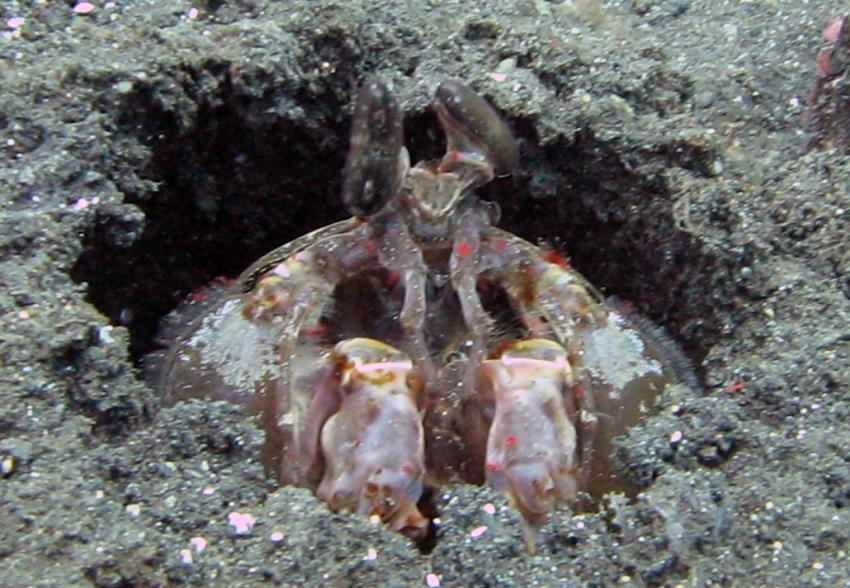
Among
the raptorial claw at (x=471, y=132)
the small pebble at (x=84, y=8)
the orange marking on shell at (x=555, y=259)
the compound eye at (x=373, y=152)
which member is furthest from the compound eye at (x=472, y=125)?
the small pebble at (x=84, y=8)

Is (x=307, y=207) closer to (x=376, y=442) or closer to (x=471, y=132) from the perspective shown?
(x=471, y=132)

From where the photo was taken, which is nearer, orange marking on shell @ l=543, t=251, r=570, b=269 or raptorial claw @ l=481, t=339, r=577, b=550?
raptorial claw @ l=481, t=339, r=577, b=550

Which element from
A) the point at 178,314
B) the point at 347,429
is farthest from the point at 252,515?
the point at 178,314

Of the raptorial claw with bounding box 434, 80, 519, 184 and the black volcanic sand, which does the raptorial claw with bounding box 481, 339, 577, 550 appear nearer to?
the black volcanic sand

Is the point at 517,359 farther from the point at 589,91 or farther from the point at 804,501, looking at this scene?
the point at 589,91

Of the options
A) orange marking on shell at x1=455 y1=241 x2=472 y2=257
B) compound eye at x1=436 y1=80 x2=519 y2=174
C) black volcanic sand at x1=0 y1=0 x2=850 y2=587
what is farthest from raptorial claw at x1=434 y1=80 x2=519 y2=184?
black volcanic sand at x1=0 y1=0 x2=850 y2=587

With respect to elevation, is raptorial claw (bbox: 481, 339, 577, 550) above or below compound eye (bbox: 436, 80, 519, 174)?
below
